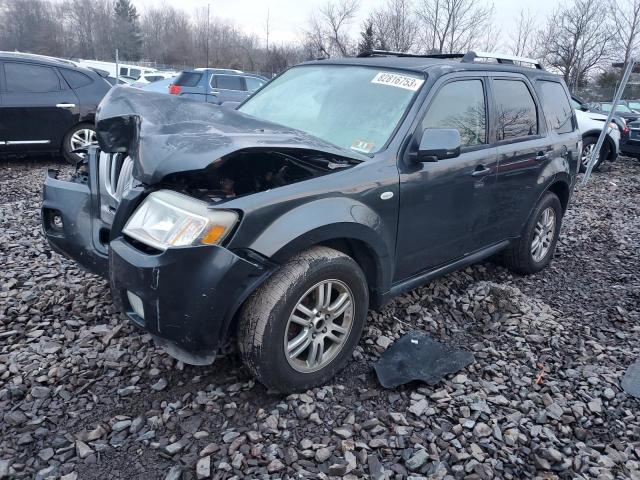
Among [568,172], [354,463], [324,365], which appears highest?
[568,172]

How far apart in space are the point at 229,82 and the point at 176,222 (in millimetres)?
14644

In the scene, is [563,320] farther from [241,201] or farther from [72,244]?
[72,244]

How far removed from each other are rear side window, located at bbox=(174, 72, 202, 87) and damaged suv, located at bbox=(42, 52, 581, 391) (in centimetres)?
1226

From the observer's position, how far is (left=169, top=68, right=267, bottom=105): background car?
1491cm

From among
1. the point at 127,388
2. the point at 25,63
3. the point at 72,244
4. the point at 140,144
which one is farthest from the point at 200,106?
the point at 25,63

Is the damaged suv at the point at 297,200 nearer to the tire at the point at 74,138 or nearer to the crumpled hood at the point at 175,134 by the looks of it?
the crumpled hood at the point at 175,134

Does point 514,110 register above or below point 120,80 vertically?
below

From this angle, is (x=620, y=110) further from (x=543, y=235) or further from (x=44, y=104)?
(x=44, y=104)

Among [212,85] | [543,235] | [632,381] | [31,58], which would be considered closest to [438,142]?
[632,381]

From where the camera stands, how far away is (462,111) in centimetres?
352

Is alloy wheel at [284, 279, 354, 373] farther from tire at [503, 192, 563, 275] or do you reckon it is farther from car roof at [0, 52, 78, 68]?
car roof at [0, 52, 78, 68]

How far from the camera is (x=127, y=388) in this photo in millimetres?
2725

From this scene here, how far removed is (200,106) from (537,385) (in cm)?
266

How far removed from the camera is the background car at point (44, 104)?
289 inches
